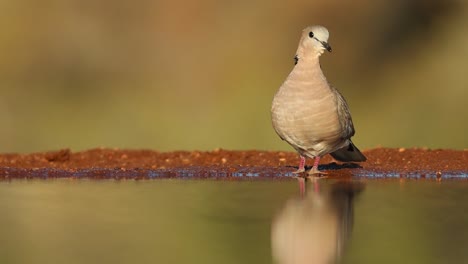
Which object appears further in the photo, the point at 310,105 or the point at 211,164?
the point at 211,164

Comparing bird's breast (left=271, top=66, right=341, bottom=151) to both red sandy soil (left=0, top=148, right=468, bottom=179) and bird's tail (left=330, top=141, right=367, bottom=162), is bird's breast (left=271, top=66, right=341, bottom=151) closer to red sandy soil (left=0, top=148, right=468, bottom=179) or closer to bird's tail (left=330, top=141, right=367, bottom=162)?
red sandy soil (left=0, top=148, right=468, bottom=179)

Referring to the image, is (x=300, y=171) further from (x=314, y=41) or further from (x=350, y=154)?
(x=314, y=41)

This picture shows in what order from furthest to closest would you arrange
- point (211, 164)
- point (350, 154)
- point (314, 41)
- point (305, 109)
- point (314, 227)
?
point (211, 164) → point (350, 154) → point (314, 41) → point (305, 109) → point (314, 227)

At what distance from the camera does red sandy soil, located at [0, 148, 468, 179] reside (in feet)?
32.3

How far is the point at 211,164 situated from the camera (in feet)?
35.4

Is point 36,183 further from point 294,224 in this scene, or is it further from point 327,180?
point 294,224

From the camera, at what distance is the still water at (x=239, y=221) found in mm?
5211

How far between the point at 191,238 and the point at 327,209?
1.57 meters

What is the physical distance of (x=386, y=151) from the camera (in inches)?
458

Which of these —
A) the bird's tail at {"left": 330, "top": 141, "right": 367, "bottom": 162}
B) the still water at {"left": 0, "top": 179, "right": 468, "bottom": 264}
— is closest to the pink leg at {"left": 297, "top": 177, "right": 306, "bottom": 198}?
the still water at {"left": 0, "top": 179, "right": 468, "bottom": 264}

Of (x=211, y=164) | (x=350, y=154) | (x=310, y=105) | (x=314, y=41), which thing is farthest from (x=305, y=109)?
(x=211, y=164)

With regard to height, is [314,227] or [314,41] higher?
[314,41]

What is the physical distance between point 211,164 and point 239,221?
4.27m

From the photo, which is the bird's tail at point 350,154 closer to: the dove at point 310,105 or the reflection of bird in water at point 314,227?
the dove at point 310,105
